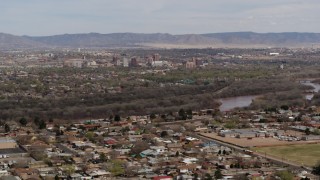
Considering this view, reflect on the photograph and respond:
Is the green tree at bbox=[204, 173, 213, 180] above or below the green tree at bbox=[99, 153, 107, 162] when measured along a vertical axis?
above

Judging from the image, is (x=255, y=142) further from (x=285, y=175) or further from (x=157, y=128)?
(x=285, y=175)

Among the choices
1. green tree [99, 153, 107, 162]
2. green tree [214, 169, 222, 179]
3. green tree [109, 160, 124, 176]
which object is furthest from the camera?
green tree [99, 153, 107, 162]

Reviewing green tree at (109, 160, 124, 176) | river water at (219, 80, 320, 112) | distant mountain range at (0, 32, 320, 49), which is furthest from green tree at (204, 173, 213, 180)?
distant mountain range at (0, 32, 320, 49)

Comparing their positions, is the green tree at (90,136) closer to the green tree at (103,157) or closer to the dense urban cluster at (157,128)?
the dense urban cluster at (157,128)

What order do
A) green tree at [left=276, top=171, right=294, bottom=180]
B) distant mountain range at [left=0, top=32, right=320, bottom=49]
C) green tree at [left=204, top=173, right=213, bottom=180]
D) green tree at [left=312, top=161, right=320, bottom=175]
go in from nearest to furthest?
1. green tree at [left=276, top=171, right=294, bottom=180]
2. green tree at [left=204, top=173, right=213, bottom=180]
3. green tree at [left=312, top=161, right=320, bottom=175]
4. distant mountain range at [left=0, top=32, right=320, bottom=49]

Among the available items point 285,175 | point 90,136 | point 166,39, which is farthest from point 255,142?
point 166,39

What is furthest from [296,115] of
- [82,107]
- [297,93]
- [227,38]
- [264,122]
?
[227,38]

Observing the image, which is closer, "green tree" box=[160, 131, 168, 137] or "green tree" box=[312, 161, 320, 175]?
"green tree" box=[312, 161, 320, 175]

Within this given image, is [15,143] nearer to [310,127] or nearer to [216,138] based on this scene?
[216,138]

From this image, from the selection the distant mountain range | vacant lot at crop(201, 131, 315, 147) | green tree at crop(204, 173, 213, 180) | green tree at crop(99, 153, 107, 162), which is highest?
the distant mountain range

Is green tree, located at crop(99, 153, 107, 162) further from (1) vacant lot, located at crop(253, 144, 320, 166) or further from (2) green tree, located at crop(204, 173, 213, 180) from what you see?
(1) vacant lot, located at crop(253, 144, 320, 166)
